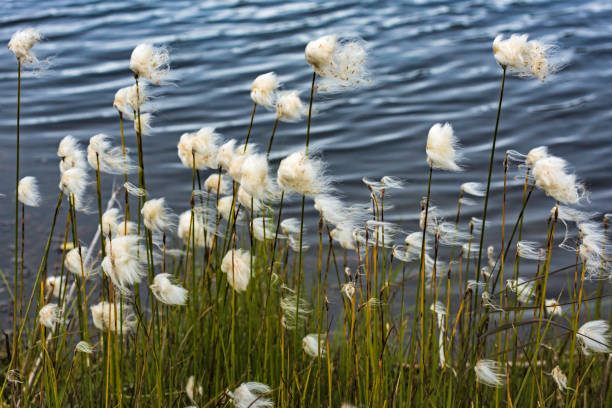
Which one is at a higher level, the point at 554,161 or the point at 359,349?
the point at 554,161

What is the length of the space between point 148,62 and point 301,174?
63 cm

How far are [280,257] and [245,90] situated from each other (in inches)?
192

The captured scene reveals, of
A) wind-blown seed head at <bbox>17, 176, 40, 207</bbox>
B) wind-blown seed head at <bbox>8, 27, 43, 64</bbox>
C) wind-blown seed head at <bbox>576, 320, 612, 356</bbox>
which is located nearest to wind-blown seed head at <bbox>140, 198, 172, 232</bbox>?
wind-blown seed head at <bbox>17, 176, 40, 207</bbox>

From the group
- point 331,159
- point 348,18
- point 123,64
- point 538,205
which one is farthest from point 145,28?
point 538,205

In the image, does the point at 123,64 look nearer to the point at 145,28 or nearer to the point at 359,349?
the point at 145,28

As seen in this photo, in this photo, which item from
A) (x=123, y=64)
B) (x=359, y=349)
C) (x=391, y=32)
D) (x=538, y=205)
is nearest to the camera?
(x=359, y=349)

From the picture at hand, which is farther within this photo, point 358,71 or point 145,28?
point 145,28

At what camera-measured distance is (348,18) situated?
1011cm

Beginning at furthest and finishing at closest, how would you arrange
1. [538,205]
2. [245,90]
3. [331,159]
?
[245,90] < [331,159] < [538,205]

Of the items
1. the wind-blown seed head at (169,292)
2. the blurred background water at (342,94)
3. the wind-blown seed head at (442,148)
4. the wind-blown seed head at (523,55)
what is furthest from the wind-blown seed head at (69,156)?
the blurred background water at (342,94)

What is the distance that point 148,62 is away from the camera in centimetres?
200

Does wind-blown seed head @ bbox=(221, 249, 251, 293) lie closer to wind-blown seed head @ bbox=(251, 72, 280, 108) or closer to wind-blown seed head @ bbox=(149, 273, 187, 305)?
wind-blown seed head @ bbox=(149, 273, 187, 305)

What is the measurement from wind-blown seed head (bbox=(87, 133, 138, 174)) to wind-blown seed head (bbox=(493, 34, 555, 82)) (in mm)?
1002

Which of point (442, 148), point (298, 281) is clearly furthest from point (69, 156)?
point (442, 148)
